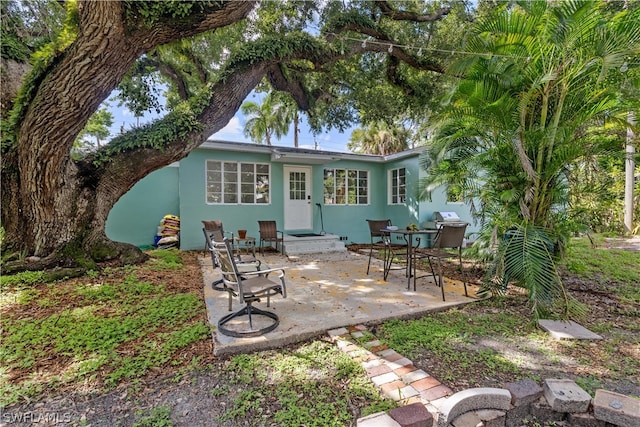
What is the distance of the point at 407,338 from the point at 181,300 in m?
2.95

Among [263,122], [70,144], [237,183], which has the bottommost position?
[237,183]

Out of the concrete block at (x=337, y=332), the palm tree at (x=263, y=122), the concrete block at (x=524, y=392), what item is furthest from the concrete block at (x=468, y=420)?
the palm tree at (x=263, y=122)

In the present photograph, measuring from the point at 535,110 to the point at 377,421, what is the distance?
180 inches

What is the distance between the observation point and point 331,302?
13.3 ft

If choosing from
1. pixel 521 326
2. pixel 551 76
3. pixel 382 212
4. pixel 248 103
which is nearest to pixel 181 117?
pixel 551 76

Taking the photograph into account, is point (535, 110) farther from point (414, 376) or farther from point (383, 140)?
point (383, 140)

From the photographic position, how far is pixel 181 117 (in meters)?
5.68

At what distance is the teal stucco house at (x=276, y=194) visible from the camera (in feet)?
27.6

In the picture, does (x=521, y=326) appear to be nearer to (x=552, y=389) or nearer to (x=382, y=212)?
(x=552, y=389)

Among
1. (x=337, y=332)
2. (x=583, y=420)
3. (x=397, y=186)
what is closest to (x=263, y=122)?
(x=397, y=186)

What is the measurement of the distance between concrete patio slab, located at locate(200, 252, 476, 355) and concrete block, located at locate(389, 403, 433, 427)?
4.56 ft

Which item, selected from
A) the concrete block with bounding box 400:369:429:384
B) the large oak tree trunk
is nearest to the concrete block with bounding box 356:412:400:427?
the concrete block with bounding box 400:369:429:384

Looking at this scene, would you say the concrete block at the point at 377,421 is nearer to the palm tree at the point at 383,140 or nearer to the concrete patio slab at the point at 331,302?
the concrete patio slab at the point at 331,302

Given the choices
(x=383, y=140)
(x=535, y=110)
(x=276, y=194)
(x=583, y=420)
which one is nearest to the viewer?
(x=583, y=420)
